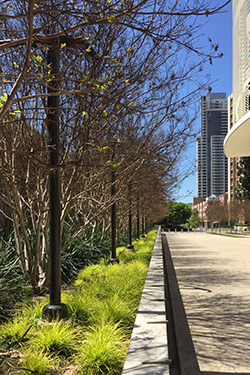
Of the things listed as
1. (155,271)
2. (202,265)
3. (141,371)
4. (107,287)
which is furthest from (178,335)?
(202,265)

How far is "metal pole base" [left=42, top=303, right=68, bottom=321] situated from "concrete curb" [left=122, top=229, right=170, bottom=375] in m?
0.98

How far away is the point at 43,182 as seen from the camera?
27.4 ft

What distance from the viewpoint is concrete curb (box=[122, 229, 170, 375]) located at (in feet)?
11.1

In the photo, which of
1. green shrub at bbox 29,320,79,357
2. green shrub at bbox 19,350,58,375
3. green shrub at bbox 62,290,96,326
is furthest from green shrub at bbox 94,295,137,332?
green shrub at bbox 19,350,58,375

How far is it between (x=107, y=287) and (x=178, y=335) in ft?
5.68

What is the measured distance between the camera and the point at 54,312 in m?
5.07

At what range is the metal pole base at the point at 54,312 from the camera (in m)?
5.05

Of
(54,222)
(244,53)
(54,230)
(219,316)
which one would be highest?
(244,53)

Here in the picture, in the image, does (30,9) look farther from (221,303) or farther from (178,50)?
(221,303)

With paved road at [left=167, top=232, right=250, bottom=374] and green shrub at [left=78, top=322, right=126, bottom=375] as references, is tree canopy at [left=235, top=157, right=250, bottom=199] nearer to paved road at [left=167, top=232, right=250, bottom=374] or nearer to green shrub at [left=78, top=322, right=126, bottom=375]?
paved road at [left=167, top=232, right=250, bottom=374]

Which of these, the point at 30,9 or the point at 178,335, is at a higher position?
the point at 30,9

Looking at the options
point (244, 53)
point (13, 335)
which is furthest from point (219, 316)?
point (244, 53)

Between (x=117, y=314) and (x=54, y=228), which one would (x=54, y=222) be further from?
(x=117, y=314)

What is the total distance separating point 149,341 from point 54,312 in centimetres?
149
